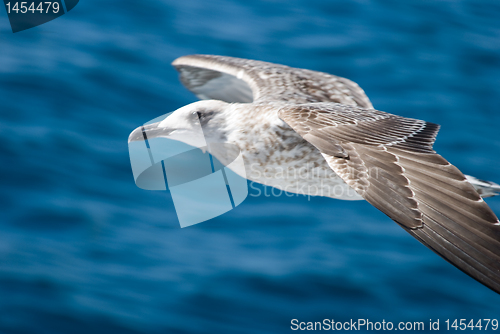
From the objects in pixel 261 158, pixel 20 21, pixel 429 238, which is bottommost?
pixel 20 21

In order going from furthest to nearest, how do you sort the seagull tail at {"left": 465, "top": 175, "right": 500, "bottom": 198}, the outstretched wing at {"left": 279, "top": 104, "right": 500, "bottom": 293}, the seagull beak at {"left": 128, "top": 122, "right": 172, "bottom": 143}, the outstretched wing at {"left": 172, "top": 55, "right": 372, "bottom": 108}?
1. the outstretched wing at {"left": 172, "top": 55, "right": 372, "bottom": 108}
2. the seagull beak at {"left": 128, "top": 122, "right": 172, "bottom": 143}
3. the seagull tail at {"left": 465, "top": 175, "right": 500, "bottom": 198}
4. the outstretched wing at {"left": 279, "top": 104, "right": 500, "bottom": 293}

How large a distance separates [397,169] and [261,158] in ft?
4.40

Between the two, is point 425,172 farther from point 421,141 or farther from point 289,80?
point 289,80

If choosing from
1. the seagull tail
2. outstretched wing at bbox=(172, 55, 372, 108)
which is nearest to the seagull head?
outstretched wing at bbox=(172, 55, 372, 108)

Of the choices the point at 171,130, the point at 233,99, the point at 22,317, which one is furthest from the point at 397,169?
the point at 22,317

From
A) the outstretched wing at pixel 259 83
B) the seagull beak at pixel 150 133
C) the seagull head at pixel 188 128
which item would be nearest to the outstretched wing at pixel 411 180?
the seagull head at pixel 188 128

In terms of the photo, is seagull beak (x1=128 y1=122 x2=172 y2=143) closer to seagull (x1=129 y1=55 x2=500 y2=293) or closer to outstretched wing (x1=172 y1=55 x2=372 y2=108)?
seagull (x1=129 y1=55 x2=500 y2=293)

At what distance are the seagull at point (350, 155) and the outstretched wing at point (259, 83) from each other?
0.04ft

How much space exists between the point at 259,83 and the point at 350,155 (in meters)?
2.36

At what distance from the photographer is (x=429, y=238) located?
2775 mm

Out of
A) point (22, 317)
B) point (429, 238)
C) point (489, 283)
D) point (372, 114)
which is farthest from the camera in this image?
point (22, 317)

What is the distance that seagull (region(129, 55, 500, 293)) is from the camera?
276 centimetres

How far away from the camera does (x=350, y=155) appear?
3.32 meters

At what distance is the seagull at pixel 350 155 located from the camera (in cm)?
276
